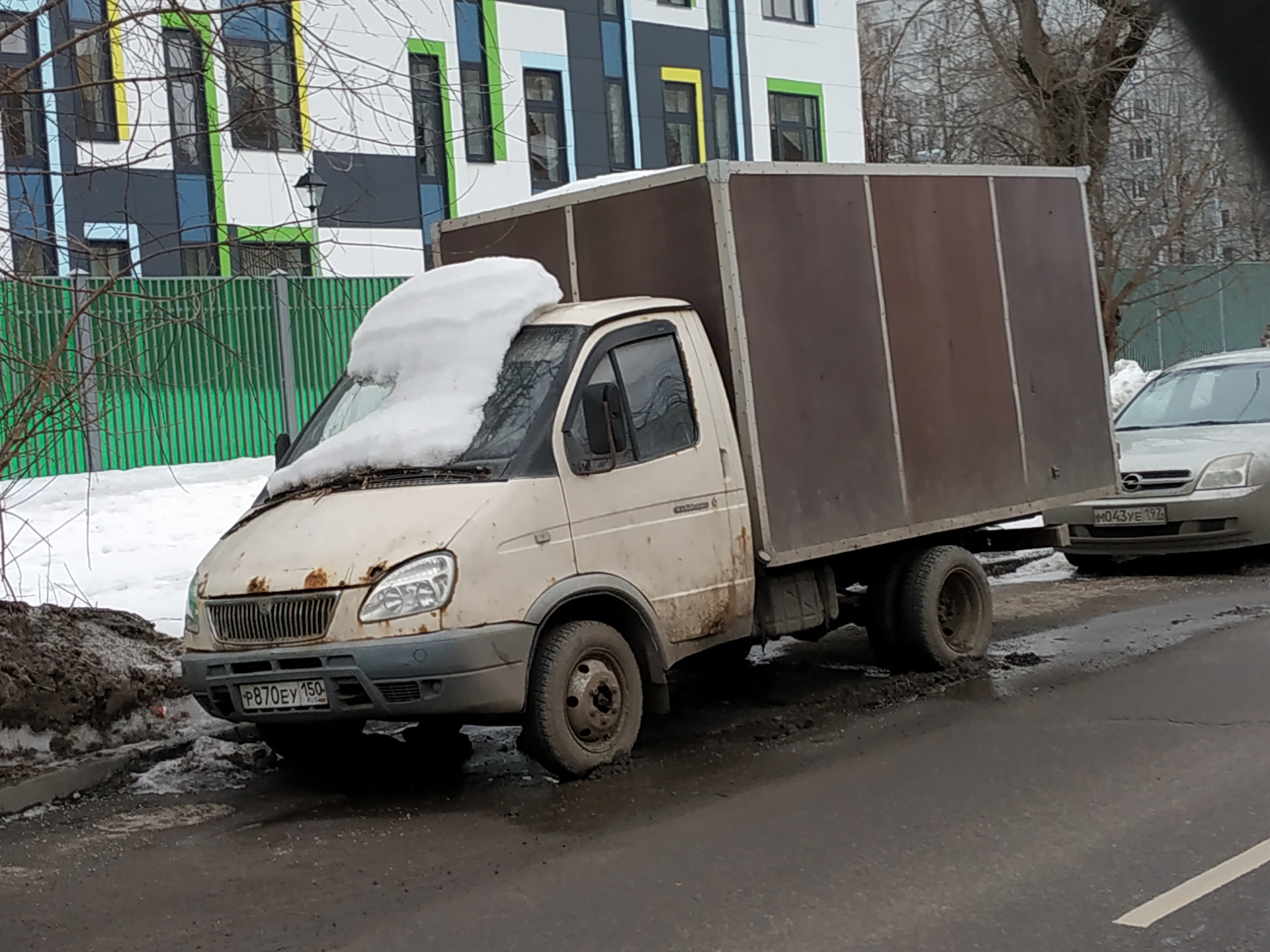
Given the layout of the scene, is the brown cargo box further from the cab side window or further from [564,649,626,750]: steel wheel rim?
[564,649,626,750]: steel wheel rim

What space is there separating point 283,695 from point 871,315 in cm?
379

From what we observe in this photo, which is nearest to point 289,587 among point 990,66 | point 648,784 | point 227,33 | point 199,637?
point 199,637

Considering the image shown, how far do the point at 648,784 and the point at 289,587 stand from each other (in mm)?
1711

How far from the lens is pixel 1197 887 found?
461 cm

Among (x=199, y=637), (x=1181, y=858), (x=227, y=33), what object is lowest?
(x=1181, y=858)

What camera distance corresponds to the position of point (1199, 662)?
27.1 feet

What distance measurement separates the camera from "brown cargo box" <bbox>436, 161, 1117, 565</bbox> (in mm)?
7445

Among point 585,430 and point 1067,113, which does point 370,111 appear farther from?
point 585,430

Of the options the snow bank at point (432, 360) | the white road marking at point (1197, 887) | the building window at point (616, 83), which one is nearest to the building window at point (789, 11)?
the building window at point (616, 83)

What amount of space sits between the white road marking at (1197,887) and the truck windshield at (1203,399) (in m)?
8.09

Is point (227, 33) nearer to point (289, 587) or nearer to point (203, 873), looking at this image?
point (289, 587)

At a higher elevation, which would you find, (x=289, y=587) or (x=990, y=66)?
(x=990, y=66)

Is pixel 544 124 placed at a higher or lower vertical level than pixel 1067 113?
higher

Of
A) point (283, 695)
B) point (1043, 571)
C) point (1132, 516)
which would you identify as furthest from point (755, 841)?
point (1043, 571)
